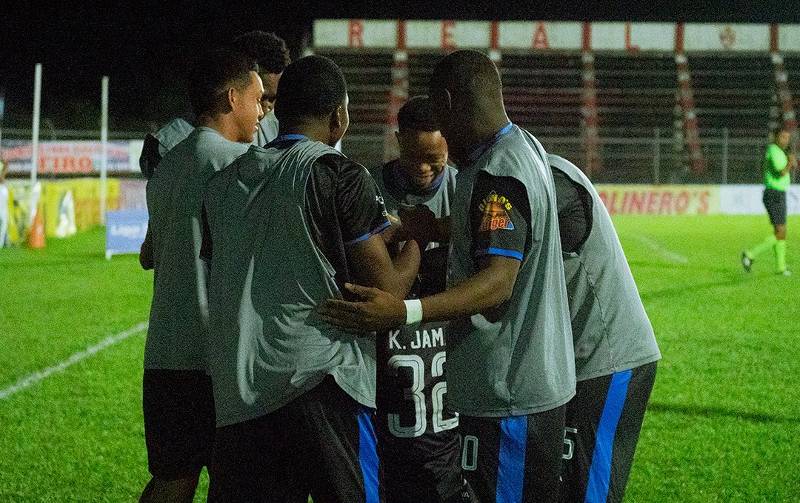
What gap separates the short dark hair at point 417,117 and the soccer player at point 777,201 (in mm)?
11574

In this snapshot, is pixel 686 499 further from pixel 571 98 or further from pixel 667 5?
pixel 667 5

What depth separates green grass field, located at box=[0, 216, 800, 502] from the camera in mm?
5691

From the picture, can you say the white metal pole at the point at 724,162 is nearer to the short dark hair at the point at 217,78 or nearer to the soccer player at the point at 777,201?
the soccer player at the point at 777,201

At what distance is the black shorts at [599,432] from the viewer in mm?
3543

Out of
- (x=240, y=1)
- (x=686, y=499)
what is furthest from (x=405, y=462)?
(x=240, y=1)

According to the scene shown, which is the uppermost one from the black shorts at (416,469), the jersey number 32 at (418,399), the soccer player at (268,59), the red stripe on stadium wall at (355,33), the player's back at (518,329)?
the red stripe on stadium wall at (355,33)

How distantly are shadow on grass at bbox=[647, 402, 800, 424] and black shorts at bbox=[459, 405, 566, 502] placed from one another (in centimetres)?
417

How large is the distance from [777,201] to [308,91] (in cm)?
1384

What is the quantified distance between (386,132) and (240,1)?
15470 mm

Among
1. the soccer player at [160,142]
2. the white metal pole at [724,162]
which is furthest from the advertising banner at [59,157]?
the soccer player at [160,142]

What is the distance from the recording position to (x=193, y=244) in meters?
3.79

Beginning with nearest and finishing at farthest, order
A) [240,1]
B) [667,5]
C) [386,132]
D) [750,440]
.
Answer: [750,440] < [386,132] < [240,1] < [667,5]

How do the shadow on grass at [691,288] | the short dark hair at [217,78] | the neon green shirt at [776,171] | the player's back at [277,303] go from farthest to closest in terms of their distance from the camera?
the neon green shirt at [776,171] < the shadow on grass at [691,288] < the short dark hair at [217,78] < the player's back at [277,303]

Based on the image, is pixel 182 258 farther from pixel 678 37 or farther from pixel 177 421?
pixel 678 37
